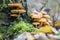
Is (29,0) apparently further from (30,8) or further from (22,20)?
(22,20)

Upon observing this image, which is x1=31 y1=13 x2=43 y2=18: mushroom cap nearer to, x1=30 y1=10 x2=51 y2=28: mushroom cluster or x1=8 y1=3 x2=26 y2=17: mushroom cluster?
x1=30 y1=10 x2=51 y2=28: mushroom cluster

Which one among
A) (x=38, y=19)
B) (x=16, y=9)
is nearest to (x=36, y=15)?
(x=38, y=19)

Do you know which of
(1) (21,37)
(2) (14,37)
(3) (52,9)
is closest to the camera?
(1) (21,37)

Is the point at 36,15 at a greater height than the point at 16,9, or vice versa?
the point at 16,9

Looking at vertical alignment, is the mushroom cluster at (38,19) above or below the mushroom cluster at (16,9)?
below

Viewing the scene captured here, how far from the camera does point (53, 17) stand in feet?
16.2

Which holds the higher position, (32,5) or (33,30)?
(32,5)

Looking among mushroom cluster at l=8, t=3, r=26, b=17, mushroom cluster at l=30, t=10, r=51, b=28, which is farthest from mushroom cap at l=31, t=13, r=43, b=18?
mushroom cluster at l=8, t=3, r=26, b=17

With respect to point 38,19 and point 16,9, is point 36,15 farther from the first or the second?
point 16,9

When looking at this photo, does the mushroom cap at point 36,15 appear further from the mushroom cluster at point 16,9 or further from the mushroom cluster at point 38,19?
the mushroom cluster at point 16,9

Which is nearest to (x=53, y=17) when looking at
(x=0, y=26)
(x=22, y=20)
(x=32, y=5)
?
(x=32, y=5)

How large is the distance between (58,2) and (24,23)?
1.61 meters

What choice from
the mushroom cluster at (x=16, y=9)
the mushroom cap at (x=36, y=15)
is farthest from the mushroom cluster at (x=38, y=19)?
the mushroom cluster at (x=16, y=9)

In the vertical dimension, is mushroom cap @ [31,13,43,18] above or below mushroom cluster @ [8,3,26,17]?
below
